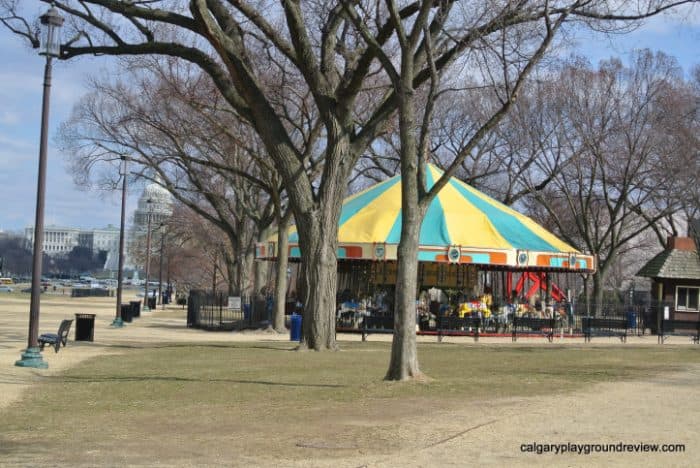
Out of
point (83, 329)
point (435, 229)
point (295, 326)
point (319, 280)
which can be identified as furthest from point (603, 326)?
point (83, 329)

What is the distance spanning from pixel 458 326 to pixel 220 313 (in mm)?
12518

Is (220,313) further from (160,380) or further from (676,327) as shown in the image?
(160,380)

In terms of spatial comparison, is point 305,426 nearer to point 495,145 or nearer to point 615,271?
point 495,145

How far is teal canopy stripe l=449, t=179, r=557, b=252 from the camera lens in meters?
36.9

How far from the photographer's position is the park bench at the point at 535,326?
32.8m

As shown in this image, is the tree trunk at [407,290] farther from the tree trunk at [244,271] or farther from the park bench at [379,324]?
the tree trunk at [244,271]

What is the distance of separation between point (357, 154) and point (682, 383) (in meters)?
10.5

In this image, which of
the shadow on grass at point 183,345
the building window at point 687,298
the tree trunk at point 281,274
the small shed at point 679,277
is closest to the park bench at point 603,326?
the small shed at point 679,277

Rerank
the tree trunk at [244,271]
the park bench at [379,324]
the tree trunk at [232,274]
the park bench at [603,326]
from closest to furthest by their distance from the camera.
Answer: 1. the park bench at [379,324]
2. the park bench at [603,326]
3. the tree trunk at [244,271]
4. the tree trunk at [232,274]

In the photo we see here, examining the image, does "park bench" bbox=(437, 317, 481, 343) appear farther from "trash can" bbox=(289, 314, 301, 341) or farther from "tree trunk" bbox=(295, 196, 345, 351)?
"tree trunk" bbox=(295, 196, 345, 351)

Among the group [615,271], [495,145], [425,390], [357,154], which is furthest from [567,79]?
[615,271]

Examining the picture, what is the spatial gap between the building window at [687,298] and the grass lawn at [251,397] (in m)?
19.2

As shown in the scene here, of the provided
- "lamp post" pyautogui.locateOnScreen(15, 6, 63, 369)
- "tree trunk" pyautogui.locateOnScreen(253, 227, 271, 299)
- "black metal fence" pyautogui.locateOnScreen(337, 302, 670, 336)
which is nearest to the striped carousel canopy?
"black metal fence" pyautogui.locateOnScreen(337, 302, 670, 336)

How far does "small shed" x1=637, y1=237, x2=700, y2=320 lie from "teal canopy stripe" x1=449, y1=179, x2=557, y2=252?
7.38 meters
